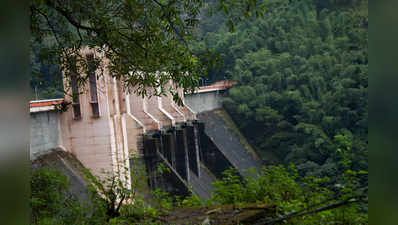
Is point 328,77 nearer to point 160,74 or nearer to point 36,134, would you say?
point 36,134

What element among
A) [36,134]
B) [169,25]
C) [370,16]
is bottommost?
[36,134]

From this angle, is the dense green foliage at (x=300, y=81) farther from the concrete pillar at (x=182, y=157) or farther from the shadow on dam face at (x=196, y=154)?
the concrete pillar at (x=182, y=157)

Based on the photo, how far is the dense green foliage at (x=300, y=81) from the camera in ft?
25.0

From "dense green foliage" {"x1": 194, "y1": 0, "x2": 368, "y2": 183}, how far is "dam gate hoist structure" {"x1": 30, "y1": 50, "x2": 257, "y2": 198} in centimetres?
94

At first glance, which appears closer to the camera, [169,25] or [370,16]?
[370,16]

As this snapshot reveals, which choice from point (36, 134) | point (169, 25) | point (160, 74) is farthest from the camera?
point (36, 134)

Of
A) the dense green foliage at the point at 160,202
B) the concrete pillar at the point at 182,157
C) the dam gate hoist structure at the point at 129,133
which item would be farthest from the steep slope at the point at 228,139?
the dense green foliage at the point at 160,202

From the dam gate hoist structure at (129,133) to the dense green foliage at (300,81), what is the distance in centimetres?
94

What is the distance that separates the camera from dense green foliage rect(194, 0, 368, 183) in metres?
7.63

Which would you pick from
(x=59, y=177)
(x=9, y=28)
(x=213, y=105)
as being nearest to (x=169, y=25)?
(x=9, y=28)

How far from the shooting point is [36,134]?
4277 mm

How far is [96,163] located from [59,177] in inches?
99.3

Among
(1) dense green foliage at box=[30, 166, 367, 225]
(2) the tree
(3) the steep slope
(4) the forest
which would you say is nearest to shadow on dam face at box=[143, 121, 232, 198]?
(3) the steep slope

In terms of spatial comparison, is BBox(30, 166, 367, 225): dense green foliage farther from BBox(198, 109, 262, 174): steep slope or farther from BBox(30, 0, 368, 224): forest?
BBox(198, 109, 262, 174): steep slope
